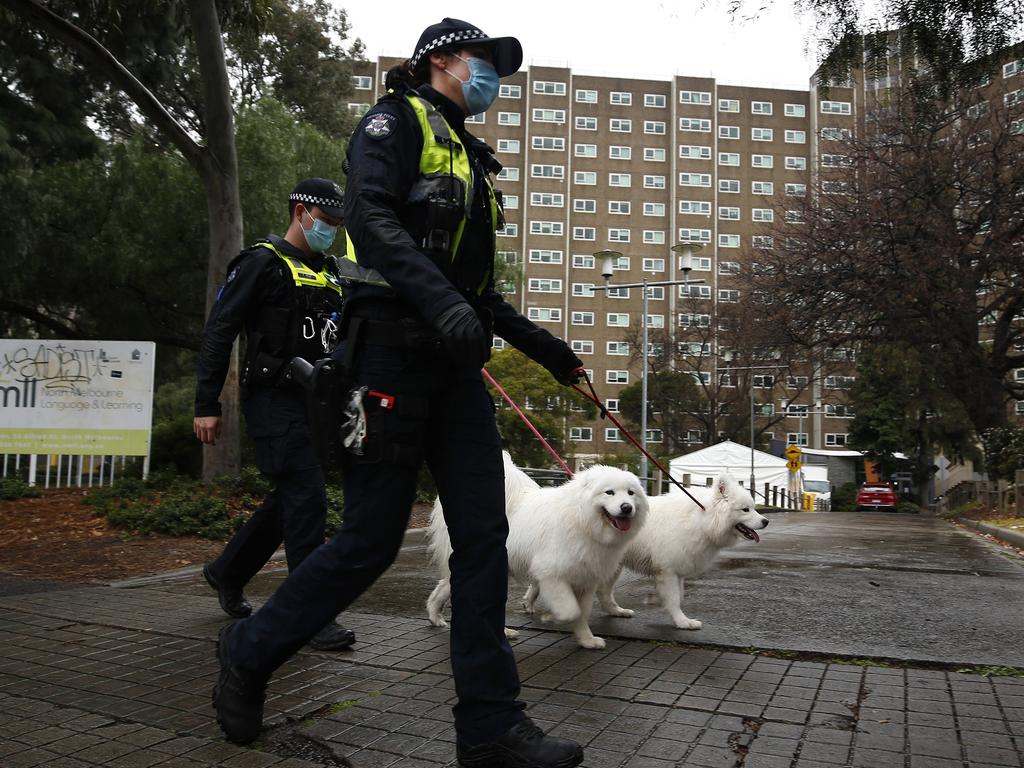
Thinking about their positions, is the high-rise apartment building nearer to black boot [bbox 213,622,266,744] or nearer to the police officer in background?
the police officer in background

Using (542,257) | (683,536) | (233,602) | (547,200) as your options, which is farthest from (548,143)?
(233,602)

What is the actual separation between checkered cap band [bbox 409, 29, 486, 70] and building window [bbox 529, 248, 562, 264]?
2988 inches

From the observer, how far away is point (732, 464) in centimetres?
3875

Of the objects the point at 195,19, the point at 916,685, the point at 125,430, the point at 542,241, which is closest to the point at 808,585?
the point at 916,685

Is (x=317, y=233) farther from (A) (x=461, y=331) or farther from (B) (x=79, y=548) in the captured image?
(B) (x=79, y=548)

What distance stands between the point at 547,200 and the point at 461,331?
77988mm

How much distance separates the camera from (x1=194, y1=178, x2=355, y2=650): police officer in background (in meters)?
4.09

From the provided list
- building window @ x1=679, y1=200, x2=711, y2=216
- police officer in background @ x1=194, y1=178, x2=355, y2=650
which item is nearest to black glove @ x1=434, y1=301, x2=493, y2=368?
police officer in background @ x1=194, y1=178, x2=355, y2=650

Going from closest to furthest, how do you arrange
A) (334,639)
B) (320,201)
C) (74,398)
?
(334,639), (320,201), (74,398)

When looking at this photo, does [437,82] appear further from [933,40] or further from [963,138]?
[963,138]

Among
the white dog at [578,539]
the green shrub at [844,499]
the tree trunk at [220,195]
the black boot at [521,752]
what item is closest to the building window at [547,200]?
the green shrub at [844,499]

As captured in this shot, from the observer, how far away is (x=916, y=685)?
3.56 meters

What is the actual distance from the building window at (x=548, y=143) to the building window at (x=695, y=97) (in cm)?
1229

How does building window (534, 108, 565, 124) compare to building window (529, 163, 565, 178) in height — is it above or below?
above
